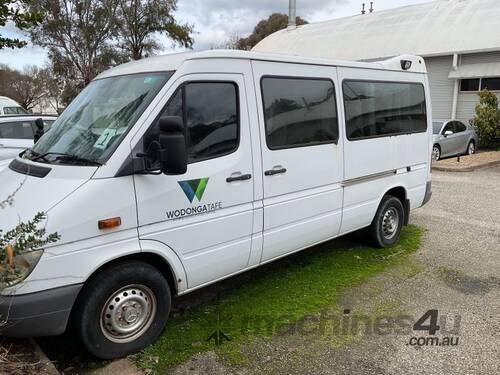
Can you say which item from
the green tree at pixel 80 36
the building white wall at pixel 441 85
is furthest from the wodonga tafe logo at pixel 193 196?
the green tree at pixel 80 36

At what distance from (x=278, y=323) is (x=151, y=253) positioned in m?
1.38

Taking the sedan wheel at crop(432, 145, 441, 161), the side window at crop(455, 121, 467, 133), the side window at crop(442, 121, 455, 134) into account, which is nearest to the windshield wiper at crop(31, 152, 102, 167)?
the sedan wheel at crop(432, 145, 441, 161)

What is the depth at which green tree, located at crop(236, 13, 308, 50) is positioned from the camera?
46.8 meters

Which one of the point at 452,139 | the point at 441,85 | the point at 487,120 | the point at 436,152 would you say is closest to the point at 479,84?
the point at 441,85

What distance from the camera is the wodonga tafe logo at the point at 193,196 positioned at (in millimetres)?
3539

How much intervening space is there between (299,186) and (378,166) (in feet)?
4.92

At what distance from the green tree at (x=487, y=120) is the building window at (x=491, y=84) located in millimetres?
1542

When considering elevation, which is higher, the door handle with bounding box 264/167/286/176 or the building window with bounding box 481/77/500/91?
the building window with bounding box 481/77/500/91

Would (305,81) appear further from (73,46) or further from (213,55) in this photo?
(73,46)

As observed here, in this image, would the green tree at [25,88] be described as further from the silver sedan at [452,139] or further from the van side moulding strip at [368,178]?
the van side moulding strip at [368,178]

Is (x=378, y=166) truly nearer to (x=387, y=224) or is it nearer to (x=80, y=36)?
(x=387, y=224)

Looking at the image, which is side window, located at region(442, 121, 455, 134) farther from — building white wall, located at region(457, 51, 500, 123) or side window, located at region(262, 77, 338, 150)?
side window, located at region(262, 77, 338, 150)

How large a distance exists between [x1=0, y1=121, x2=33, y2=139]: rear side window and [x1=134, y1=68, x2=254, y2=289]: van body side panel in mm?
7110

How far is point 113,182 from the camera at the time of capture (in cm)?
319
